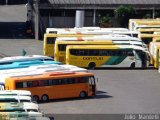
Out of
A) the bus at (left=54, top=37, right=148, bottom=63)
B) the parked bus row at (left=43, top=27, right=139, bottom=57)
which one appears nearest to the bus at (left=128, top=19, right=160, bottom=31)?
the parked bus row at (left=43, top=27, right=139, bottom=57)

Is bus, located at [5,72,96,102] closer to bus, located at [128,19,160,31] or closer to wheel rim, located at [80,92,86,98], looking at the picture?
wheel rim, located at [80,92,86,98]

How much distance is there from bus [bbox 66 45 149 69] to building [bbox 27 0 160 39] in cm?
1485

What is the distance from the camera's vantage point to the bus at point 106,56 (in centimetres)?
4672

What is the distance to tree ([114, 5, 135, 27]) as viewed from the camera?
6181cm

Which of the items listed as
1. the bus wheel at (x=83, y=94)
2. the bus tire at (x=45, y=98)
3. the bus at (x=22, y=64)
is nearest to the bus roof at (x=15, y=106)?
the bus tire at (x=45, y=98)

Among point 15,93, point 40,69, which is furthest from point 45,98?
point 15,93

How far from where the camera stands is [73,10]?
62625mm

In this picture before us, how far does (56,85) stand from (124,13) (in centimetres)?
2582

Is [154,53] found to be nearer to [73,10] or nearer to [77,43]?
[77,43]

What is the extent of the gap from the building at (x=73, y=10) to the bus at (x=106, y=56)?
1485 centimetres

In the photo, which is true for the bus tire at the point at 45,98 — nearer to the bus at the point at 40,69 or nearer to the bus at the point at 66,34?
the bus at the point at 40,69

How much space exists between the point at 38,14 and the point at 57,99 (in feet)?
82.5

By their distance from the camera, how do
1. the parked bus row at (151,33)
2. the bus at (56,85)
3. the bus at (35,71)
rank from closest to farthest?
the bus at (56,85) < the bus at (35,71) < the parked bus row at (151,33)

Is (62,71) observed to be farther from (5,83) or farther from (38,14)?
(38,14)
